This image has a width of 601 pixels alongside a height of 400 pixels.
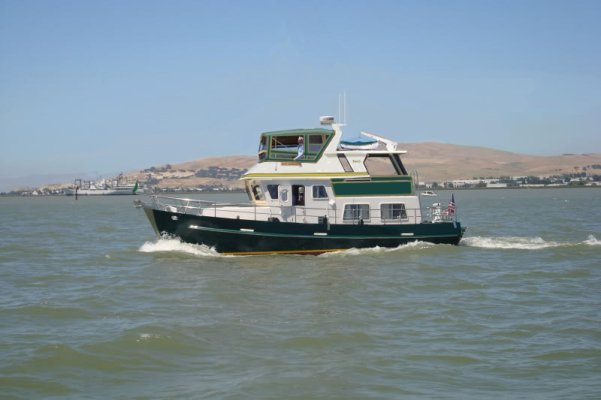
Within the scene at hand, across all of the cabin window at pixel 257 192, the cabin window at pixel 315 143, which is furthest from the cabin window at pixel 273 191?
the cabin window at pixel 315 143

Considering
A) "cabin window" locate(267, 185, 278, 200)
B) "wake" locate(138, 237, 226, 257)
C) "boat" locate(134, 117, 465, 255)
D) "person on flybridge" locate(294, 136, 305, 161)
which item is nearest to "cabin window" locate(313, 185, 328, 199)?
"boat" locate(134, 117, 465, 255)

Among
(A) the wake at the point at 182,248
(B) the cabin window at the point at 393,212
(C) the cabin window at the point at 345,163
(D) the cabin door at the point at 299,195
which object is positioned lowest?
(A) the wake at the point at 182,248

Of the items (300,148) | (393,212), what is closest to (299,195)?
(300,148)

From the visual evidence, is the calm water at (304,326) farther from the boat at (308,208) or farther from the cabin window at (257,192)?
the cabin window at (257,192)

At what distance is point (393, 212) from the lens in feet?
90.1

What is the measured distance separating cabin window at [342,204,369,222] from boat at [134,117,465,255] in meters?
0.04

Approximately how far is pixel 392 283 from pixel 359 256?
5151mm

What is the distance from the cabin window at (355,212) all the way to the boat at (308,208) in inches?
1.5

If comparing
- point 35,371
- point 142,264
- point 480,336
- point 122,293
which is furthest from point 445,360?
point 142,264

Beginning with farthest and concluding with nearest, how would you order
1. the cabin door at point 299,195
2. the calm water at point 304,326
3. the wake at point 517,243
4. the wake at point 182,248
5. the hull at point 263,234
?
the wake at point 517,243 < the cabin door at point 299,195 < the wake at point 182,248 < the hull at point 263,234 < the calm water at point 304,326

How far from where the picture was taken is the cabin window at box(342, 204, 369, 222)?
88.5 ft

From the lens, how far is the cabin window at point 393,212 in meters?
27.3

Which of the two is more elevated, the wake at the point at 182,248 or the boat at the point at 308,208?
the boat at the point at 308,208

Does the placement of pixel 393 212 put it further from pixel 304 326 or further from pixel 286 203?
pixel 304 326
